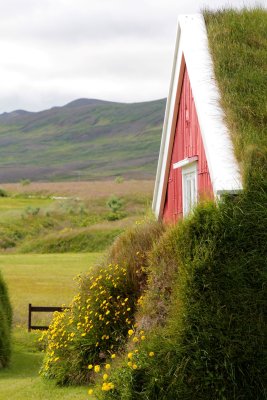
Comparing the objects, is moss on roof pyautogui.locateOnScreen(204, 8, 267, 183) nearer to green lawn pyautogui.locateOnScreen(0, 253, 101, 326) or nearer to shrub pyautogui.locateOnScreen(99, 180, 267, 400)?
shrub pyautogui.locateOnScreen(99, 180, 267, 400)

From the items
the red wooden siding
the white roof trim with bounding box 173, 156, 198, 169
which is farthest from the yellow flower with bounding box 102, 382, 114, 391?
the white roof trim with bounding box 173, 156, 198, 169

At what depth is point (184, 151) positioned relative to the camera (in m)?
15.5

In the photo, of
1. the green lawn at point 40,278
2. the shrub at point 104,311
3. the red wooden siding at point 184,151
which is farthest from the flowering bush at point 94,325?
the green lawn at point 40,278

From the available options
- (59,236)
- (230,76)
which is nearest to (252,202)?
(230,76)

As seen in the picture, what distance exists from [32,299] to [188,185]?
26.5m

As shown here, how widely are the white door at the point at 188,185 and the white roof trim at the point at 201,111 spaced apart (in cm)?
130

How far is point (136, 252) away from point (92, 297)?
43.9 inches

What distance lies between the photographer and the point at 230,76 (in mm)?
14359

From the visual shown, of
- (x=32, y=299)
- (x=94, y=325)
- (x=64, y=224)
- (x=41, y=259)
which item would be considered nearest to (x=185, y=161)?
(x=94, y=325)

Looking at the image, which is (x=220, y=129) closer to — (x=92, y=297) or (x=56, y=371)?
(x=92, y=297)

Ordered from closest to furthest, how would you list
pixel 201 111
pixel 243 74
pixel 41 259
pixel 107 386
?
pixel 107 386
pixel 201 111
pixel 243 74
pixel 41 259

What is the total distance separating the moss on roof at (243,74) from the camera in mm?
11953

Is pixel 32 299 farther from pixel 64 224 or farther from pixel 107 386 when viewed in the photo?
pixel 64 224

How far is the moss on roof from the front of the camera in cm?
1195
